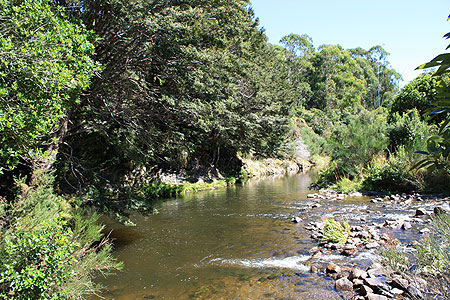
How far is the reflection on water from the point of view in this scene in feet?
17.9

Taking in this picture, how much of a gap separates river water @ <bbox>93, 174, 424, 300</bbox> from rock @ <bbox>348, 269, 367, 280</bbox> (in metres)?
0.40

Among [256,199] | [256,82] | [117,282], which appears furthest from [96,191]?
[256,82]

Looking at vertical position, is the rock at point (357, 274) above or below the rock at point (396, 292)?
below

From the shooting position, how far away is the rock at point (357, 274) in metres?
5.22

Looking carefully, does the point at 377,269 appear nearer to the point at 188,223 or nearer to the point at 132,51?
the point at 188,223

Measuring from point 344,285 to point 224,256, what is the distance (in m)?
2.99

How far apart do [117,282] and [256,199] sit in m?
10.0

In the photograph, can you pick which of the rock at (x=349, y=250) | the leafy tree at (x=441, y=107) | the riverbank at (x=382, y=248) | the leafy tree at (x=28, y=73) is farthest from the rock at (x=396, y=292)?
the leafy tree at (x=28, y=73)

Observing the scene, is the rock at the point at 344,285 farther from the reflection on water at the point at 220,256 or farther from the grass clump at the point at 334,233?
the grass clump at the point at 334,233

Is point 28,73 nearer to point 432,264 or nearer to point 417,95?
point 432,264

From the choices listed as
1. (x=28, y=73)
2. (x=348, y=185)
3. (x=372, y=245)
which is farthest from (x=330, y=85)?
(x=28, y=73)

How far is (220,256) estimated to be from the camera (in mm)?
7246

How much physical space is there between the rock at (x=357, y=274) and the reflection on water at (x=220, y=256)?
0.41 meters

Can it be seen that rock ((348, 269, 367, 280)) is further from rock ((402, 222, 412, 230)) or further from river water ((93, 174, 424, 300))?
rock ((402, 222, 412, 230))
